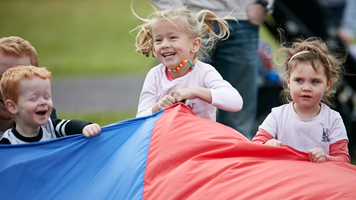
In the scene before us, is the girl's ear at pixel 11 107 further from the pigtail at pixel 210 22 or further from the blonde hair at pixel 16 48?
the pigtail at pixel 210 22

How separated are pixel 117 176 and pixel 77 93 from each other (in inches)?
211

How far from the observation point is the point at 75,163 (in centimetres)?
191

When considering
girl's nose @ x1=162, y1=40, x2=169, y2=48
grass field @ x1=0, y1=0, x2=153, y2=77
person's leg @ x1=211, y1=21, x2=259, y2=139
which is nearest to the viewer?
girl's nose @ x1=162, y1=40, x2=169, y2=48

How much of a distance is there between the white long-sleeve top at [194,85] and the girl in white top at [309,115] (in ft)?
0.82

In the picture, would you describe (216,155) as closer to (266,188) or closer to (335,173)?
(266,188)

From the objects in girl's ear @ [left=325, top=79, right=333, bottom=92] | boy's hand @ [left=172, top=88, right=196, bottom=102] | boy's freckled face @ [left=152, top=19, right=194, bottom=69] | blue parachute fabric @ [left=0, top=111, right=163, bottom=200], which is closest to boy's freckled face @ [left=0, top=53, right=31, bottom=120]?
blue parachute fabric @ [left=0, top=111, right=163, bottom=200]

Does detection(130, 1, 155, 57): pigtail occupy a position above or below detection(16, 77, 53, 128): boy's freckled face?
above

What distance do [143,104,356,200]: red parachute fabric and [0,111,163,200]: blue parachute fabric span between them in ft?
0.43

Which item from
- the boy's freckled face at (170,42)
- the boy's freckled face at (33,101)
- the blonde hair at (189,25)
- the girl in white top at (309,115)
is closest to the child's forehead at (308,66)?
the girl in white top at (309,115)

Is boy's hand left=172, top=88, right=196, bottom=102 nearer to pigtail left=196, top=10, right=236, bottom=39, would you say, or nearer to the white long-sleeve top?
the white long-sleeve top

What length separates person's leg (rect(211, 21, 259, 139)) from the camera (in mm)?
2547

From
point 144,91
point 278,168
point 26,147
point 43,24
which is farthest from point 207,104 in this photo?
point 43,24

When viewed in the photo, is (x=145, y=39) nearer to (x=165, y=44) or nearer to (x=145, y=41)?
(x=145, y=41)

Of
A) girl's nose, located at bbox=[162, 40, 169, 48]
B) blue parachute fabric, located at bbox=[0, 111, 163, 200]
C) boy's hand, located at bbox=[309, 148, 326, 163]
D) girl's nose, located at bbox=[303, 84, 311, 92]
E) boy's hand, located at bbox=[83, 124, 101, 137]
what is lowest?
blue parachute fabric, located at bbox=[0, 111, 163, 200]
